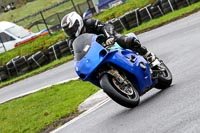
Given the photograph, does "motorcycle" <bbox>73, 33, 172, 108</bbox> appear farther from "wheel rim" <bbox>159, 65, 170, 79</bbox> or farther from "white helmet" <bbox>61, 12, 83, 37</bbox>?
"wheel rim" <bbox>159, 65, 170, 79</bbox>

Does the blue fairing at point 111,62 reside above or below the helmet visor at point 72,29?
below

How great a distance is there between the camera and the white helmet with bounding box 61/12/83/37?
32.3 feet

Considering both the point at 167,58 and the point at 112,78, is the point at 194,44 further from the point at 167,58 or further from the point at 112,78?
the point at 112,78

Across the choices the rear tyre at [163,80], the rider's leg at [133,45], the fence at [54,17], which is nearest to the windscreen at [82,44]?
the rider's leg at [133,45]

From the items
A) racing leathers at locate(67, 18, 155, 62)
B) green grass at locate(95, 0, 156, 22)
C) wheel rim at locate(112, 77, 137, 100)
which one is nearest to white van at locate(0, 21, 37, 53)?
green grass at locate(95, 0, 156, 22)

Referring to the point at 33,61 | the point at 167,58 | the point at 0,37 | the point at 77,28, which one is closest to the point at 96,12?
the point at 0,37

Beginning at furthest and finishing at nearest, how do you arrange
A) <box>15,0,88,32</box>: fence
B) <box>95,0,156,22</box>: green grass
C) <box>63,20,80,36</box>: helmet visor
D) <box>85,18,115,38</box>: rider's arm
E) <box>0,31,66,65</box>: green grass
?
1. <box>15,0,88,32</box>: fence
2. <box>0,31,66,65</box>: green grass
3. <box>95,0,156,22</box>: green grass
4. <box>85,18,115,38</box>: rider's arm
5. <box>63,20,80,36</box>: helmet visor

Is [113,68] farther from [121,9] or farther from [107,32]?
[121,9]

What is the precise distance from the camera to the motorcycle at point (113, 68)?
9430 mm

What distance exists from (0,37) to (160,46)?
20.2m

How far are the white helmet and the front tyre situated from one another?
105 centimetres

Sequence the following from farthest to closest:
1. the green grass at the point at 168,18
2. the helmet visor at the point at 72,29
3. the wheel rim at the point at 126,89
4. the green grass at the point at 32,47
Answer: the green grass at the point at 32,47 < the green grass at the point at 168,18 < the helmet visor at the point at 72,29 < the wheel rim at the point at 126,89

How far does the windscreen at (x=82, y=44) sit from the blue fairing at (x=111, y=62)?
68 millimetres

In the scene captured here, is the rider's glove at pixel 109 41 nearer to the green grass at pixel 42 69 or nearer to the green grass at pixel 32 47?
the green grass at pixel 42 69
